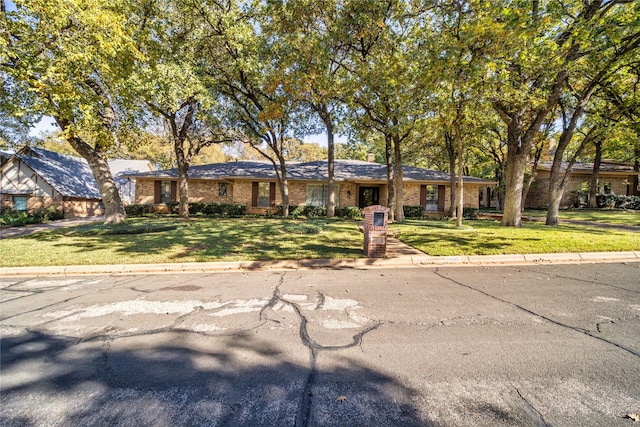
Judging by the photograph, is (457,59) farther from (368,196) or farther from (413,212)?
(368,196)

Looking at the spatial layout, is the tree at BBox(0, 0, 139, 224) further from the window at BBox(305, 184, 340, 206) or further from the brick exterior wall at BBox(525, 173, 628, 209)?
the brick exterior wall at BBox(525, 173, 628, 209)

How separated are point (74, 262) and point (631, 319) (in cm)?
1082

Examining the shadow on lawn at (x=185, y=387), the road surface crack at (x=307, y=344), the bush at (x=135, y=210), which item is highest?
the bush at (x=135, y=210)

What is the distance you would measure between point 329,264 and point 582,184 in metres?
33.5

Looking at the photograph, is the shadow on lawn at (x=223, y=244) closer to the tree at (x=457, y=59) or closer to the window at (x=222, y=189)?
the tree at (x=457, y=59)

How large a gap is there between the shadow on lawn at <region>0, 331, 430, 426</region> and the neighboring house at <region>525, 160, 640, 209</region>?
32.6 meters

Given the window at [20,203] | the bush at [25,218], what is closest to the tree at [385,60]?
the bush at [25,218]

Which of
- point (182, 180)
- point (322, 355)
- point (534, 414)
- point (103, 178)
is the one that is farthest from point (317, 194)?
point (534, 414)

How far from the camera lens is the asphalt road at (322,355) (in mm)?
2182

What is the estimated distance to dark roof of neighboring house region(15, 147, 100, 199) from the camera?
2150 centimetres

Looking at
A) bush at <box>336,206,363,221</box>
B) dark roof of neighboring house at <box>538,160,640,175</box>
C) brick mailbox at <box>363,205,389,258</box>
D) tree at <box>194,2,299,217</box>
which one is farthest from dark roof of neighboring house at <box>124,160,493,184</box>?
brick mailbox at <box>363,205,389,258</box>

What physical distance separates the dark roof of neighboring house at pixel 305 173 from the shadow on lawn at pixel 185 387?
18.3m

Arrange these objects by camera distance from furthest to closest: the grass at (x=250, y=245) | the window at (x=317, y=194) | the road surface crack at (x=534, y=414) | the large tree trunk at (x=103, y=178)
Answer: the window at (x=317, y=194)
the large tree trunk at (x=103, y=178)
the grass at (x=250, y=245)
the road surface crack at (x=534, y=414)

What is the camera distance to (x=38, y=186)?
21219 millimetres
